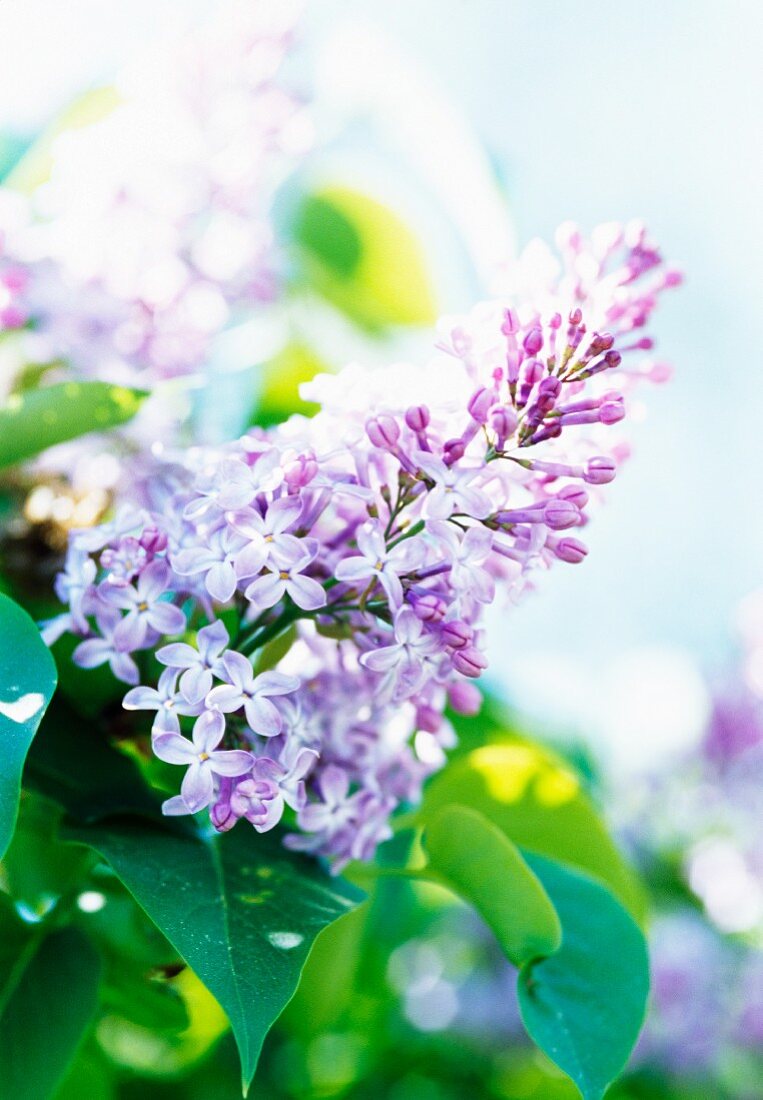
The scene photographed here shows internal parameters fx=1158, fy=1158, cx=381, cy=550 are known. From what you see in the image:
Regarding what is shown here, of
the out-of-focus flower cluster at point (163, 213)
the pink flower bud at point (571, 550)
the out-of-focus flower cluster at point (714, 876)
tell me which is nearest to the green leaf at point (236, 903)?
the pink flower bud at point (571, 550)

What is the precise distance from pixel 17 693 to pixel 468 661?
0.68ft

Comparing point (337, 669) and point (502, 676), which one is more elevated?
point (337, 669)

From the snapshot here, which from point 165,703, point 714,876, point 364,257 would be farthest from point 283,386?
point 714,876

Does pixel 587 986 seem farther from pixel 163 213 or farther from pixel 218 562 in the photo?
pixel 163 213

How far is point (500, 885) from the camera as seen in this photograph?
63cm

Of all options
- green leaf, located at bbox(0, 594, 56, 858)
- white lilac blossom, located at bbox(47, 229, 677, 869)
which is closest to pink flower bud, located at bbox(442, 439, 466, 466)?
white lilac blossom, located at bbox(47, 229, 677, 869)

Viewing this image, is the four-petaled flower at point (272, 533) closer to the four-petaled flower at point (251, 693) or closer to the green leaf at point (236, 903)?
the four-petaled flower at point (251, 693)

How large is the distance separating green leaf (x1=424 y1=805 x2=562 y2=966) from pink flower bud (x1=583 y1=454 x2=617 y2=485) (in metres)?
0.20

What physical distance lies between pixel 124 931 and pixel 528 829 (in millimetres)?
283

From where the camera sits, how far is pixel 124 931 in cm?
76

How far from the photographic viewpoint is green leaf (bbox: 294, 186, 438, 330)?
1.27 metres

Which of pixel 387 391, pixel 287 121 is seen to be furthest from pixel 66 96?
pixel 387 391

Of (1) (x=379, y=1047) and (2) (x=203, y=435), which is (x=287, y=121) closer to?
(2) (x=203, y=435)

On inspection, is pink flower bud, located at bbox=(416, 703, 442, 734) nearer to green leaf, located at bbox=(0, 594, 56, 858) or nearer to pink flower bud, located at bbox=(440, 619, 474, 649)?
pink flower bud, located at bbox=(440, 619, 474, 649)
